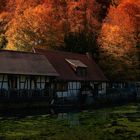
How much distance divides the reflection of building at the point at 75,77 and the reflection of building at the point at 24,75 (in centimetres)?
210

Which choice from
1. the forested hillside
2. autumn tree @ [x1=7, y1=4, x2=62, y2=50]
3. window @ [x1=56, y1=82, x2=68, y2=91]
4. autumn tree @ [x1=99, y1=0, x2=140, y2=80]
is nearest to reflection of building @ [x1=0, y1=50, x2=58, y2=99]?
window @ [x1=56, y1=82, x2=68, y2=91]

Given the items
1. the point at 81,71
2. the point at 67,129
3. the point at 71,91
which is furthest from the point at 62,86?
the point at 67,129

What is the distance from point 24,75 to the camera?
4809cm

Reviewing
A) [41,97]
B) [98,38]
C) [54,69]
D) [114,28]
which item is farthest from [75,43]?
[41,97]

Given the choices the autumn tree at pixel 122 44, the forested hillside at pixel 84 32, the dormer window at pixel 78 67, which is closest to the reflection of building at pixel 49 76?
the dormer window at pixel 78 67

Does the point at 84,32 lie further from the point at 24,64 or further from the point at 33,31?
the point at 24,64

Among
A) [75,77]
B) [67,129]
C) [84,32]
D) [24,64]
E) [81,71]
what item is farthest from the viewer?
[84,32]

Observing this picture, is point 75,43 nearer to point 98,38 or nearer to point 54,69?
point 98,38

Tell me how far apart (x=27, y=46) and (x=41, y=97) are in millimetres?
Result: 17205

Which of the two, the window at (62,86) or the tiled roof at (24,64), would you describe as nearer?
the tiled roof at (24,64)

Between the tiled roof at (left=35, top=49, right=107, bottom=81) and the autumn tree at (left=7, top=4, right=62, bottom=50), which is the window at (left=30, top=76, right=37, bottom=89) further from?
the autumn tree at (left=7, top=4, right=62, bottom=50)

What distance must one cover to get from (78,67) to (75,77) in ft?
6.35

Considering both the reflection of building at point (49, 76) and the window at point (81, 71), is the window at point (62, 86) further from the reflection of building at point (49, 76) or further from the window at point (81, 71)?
the window at point (81, 71)

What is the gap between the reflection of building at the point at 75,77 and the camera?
53.6m
